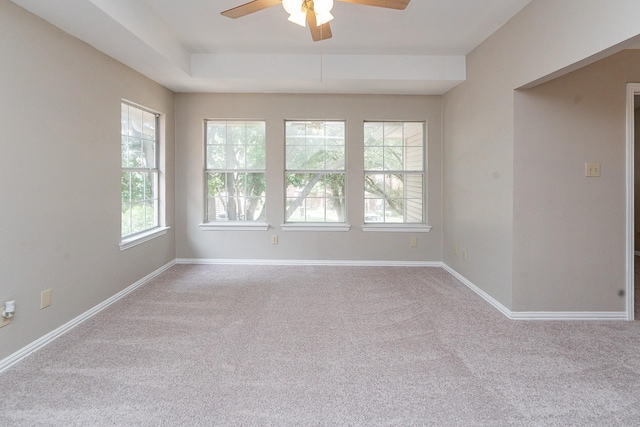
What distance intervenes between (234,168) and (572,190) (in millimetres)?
3908

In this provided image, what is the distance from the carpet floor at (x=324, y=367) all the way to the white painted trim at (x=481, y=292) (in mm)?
83

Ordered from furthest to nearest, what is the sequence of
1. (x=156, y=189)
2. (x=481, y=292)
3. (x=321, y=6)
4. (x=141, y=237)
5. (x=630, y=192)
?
(x=156, y=189), (x=141, y=237), (x=481, y=292), (x=630, y=192), (x=321, y=6)

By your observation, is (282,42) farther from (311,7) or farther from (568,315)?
(568,315)

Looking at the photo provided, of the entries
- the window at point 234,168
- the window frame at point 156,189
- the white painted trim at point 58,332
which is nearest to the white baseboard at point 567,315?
the window at point 234,168

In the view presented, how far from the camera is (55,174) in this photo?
8.68ft

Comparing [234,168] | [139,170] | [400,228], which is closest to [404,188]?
[400,228]

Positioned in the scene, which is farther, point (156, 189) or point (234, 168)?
point (234, 168)

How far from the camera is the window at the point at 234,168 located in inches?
197

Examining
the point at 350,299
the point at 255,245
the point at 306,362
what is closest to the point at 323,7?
the point at 306,362

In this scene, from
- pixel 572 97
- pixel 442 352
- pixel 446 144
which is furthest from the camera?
pixel 446 144

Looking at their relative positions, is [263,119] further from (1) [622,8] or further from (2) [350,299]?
(1) [622,8]

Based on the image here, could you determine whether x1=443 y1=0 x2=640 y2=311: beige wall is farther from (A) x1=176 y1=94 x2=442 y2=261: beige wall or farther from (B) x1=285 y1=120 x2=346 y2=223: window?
(B) x1=285 y1=120 x2=346 y2=223: window

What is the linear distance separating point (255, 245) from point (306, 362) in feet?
9.42

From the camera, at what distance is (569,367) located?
226cm
